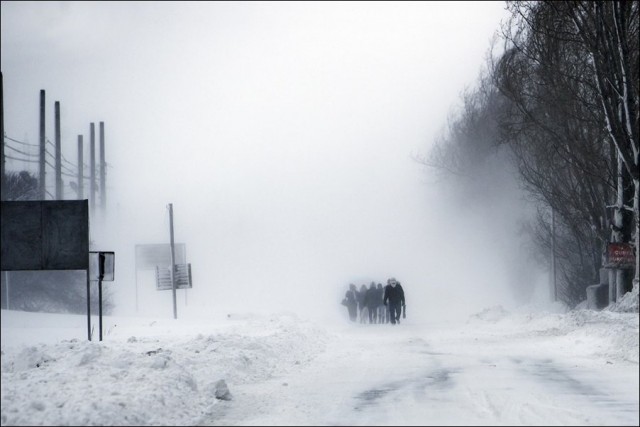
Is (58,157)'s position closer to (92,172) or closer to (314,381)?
(92,172)

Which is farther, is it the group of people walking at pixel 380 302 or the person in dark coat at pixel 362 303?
the person in dark coat at pixel 362 303

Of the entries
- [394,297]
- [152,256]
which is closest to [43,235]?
[394,297]

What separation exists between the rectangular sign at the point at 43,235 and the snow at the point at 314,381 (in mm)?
1037

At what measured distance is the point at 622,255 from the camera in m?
25.5

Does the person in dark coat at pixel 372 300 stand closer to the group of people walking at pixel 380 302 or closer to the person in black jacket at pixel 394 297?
the group of people walking at pixel 380 302

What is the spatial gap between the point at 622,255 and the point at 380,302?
15112mm

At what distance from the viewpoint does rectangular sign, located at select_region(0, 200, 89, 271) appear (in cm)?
1391

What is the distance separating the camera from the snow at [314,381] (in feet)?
32.1

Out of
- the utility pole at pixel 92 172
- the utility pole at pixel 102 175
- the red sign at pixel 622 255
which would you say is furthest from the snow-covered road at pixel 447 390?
the utility pole at pixel 102 175

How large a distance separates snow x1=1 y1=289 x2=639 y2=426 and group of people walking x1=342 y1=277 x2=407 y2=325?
1431cm

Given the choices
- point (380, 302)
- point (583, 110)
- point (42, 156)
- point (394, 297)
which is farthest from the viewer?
point (42, 156)

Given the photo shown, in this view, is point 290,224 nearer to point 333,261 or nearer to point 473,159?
point 333,261

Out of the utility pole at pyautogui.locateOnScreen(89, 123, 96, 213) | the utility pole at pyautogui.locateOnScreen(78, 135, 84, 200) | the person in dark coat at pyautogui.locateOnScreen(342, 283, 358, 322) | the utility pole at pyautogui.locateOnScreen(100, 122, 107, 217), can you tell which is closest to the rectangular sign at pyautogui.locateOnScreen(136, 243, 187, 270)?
the person in dark coat at pyautogui.locateOnScreen(342, 283, 358, 322)

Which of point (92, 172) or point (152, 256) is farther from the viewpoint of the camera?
point (92, 172)
